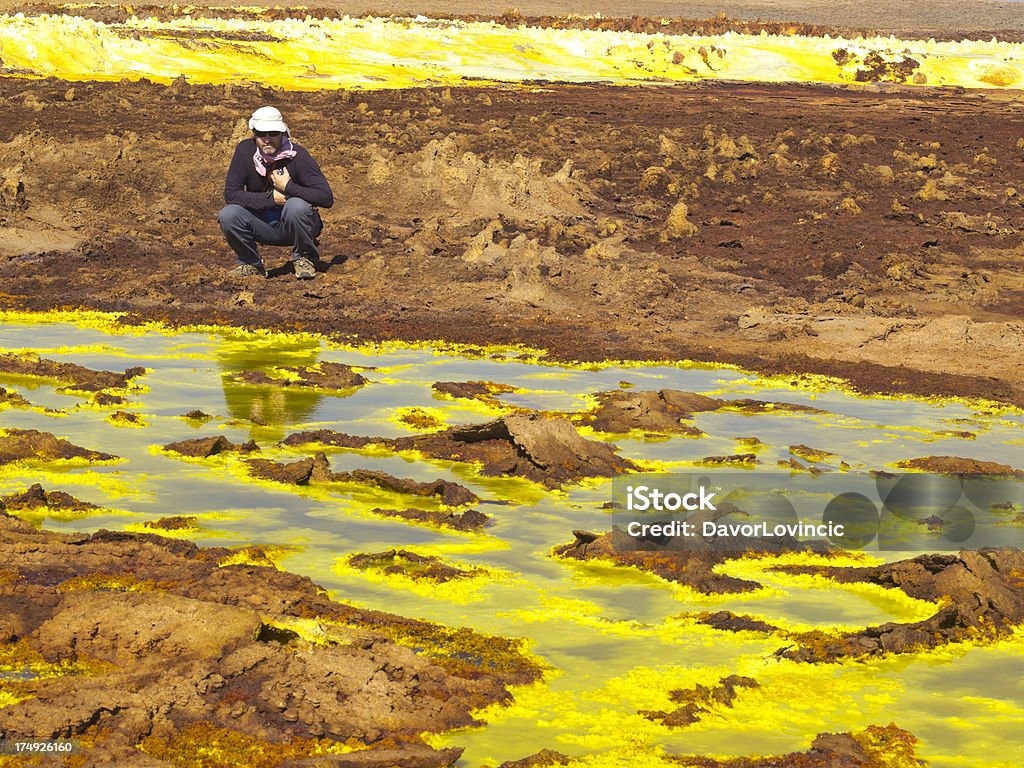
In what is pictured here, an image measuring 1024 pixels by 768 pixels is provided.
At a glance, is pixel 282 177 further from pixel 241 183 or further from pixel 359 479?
pixel 359 479

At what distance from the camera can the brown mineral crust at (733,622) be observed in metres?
5.42

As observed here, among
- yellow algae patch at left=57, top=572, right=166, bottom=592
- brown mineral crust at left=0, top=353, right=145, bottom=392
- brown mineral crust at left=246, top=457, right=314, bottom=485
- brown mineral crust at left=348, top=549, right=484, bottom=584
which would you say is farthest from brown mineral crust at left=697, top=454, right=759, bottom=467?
brown mineral crust at left=0, top=353, right=145, bottom=392

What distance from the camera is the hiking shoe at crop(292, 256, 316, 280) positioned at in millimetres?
13352

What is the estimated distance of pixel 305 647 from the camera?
15.6 feet

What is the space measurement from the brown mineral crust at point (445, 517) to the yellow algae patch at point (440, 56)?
24.5m

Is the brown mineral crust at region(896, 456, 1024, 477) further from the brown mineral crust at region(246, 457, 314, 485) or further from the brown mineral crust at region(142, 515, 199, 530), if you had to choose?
the brown mineral crust at region(142, 515, 199, 530)

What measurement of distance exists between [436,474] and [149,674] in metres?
3.28

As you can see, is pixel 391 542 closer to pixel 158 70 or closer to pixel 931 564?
pixel 931 564

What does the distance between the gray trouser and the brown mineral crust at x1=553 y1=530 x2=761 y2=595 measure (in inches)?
282

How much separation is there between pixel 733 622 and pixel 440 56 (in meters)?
36.8

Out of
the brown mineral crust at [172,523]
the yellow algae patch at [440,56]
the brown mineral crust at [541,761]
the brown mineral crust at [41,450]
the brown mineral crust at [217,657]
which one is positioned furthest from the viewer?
the yellow algae patch at [440,56]

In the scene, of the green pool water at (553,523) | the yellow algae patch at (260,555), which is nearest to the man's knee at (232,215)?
the green pool water at (553,523)

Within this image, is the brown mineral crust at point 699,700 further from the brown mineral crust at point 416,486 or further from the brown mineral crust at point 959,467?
the brown mineral crust at point 959,467

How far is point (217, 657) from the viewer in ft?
15.3
